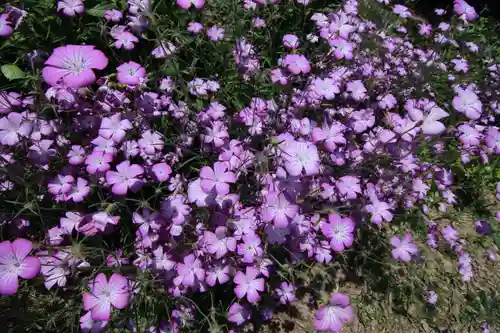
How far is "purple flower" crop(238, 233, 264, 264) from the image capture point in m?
1.57

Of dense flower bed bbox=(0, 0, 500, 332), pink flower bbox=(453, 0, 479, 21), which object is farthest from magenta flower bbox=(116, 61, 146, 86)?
pink flower bbox=(453, 0, 479, 21)

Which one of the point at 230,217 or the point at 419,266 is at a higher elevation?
the point at 230,217

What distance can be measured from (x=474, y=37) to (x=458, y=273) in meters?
1.90

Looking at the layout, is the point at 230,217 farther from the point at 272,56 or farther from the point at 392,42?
the point at 392,42

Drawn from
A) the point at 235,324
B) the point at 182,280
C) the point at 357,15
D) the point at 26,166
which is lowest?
the point at 235,324

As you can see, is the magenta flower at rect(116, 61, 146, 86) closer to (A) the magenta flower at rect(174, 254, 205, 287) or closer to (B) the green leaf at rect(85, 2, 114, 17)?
(B) the green leaf at rect(85, 2, 114, 17)

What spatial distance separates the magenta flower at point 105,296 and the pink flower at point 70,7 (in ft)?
3.94

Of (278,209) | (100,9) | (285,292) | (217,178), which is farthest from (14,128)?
(285,292)

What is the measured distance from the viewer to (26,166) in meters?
1.71

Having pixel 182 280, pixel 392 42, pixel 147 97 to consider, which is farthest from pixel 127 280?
pixel 392 42

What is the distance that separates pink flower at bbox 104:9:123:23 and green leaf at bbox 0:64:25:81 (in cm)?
50

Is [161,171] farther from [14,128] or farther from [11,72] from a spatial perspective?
[11,72]

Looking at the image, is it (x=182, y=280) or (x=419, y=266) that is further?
(x=419, y=266)

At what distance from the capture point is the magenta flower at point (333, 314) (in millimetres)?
1530
